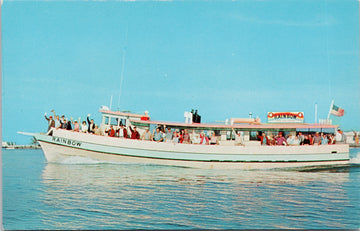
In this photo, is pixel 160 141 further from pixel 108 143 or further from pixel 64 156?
pixel 64 156

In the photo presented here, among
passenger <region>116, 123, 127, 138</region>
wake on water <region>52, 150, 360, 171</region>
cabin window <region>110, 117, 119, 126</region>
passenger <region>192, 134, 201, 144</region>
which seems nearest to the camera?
wake on water <region>52, 150, 360, 171</region>

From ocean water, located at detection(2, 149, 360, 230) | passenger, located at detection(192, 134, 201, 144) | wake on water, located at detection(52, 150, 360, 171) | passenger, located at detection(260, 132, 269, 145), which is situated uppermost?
passenger, located at detection(260, 132, 269, 145)

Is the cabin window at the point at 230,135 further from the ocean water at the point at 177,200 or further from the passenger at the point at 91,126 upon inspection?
the passenger at the point at 91,126

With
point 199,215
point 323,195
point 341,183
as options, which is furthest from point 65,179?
point 341,183

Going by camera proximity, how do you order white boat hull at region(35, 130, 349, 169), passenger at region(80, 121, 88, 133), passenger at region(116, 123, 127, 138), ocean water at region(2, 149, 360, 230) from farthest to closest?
passenger at region(80, 121, 88, 133), passenger at region(116, 123, 127, 138), white boat hull at region(35, 130, 349, 169), ocean water at region(2, 149, 360, 230)

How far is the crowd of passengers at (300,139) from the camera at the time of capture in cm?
2059

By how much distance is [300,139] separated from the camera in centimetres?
2086

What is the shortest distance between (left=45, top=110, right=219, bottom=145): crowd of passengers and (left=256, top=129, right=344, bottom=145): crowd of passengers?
2.58 m

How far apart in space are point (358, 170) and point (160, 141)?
33.6 ft

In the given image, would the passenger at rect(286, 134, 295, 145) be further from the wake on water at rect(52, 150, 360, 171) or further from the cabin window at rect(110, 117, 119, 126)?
the cabin window at rect(110, 117, 119, 126)

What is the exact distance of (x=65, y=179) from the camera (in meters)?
15.6

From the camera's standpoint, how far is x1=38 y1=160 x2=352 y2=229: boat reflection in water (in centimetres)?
1023

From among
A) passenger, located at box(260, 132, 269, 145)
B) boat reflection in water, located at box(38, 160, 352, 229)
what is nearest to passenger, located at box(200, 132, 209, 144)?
boat reflection in water, located at box(38, 160, 352, 229)

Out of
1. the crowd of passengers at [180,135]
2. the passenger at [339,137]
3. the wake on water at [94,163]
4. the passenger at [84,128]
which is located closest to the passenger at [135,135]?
the crowd of passengers at [180,135]
